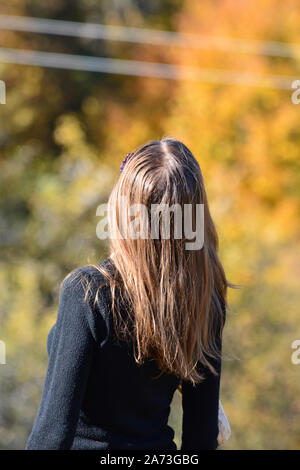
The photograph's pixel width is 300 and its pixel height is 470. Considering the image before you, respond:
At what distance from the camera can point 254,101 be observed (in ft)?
31.0

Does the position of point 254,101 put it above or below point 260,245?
above

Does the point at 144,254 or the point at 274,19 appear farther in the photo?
the point at 274,19

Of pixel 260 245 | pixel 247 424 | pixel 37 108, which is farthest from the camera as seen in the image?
pixel 37 108

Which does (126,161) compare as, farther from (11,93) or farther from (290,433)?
(11,93)

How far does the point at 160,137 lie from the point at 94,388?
10036 mm

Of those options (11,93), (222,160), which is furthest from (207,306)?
(11,93)

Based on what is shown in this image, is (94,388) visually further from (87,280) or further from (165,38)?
(165,38)

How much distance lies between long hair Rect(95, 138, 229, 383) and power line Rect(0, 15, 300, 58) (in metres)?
6.73

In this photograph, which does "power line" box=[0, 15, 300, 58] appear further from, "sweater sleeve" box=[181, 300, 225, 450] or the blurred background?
"sweater sleeve" box=[181, 300, 225, 450]

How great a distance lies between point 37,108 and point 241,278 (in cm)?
799

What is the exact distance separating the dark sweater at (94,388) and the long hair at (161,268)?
3cm

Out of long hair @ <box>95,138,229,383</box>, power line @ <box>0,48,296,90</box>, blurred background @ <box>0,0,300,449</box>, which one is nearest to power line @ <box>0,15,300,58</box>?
blurred background @ <box>0,0,300,449</box>

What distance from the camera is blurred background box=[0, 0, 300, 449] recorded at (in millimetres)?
3795

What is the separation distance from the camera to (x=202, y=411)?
126cm
